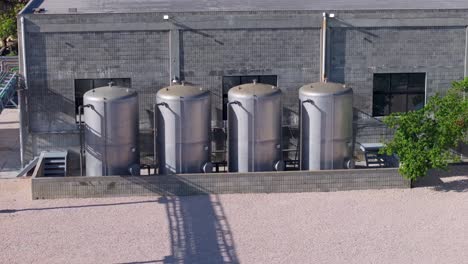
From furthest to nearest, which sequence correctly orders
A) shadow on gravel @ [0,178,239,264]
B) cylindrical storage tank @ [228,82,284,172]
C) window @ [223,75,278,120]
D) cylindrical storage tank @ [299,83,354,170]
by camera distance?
window @ [223,75,278,120], cylindrical storage tank @ [299,83,354,170], cylindrical storage tank @ [228,82,284,172], shadow on gravel @ [0,178,239,264]

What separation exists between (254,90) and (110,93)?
3839mm

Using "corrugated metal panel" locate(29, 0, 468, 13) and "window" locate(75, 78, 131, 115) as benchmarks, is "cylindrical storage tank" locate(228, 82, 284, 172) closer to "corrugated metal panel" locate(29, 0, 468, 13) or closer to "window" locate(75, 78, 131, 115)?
"window" locate(75, 78, 131, 115)

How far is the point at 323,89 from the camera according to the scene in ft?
75.2

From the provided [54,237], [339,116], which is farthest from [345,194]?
[54,237]

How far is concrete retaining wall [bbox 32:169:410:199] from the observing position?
2152cm

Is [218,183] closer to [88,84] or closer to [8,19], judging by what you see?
[88,84]

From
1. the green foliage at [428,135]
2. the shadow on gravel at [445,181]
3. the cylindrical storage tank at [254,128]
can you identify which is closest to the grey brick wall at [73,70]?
the cylindrical storage tank at [254,128]

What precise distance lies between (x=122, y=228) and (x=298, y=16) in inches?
351

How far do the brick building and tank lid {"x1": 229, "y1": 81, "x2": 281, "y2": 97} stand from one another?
5.45 feet

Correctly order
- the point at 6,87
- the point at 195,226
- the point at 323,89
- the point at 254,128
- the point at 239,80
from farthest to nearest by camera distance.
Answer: the point at 239,80, the point at 323,89, the point at 254,128, the point at 6,87, the point at 195,226

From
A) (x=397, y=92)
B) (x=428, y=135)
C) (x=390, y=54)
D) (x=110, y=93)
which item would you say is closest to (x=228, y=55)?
(x=110, y=93)

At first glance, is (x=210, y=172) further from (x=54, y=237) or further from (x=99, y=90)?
(x=54, y=237)

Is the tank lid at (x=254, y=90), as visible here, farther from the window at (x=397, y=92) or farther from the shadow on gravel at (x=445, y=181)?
the shadow on gravel at (x=445, y=181)

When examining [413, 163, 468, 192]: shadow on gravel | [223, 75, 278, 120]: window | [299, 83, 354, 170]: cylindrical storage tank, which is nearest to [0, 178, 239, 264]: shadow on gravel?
[299, 83, 354, 170]: cylindrical storage tank
